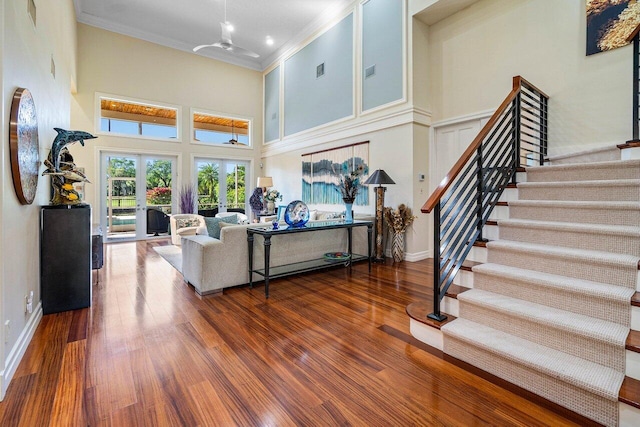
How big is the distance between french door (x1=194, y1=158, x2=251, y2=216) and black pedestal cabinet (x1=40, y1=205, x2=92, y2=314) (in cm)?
570

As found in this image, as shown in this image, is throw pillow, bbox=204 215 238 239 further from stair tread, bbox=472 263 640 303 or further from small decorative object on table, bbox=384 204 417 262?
stair tread, bbox=472 263 640 303

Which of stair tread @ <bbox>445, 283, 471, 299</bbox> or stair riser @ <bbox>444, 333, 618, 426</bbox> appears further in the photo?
stair tread @ <bbox>445, 283, 471, 299</bbox>

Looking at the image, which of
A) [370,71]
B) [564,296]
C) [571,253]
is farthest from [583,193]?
[370,71]

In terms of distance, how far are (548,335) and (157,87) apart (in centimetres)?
911

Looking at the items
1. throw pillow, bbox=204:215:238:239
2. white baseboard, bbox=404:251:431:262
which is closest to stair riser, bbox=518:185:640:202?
white baseboard, bbox=404:251:431:262

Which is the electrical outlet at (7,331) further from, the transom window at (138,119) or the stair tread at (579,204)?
the transom window at (138,119)

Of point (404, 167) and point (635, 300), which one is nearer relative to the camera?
point (635, 300)

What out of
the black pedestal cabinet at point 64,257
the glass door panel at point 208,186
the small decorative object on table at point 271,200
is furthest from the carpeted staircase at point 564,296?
the glass door panel at point 208,186

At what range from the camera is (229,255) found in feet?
11.7

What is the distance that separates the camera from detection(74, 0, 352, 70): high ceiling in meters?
6.44

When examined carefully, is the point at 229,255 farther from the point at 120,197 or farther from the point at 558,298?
the point at 120,197

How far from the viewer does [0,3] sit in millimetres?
1728

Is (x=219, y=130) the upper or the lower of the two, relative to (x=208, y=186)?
upper

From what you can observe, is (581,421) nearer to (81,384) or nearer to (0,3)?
(81,384)
